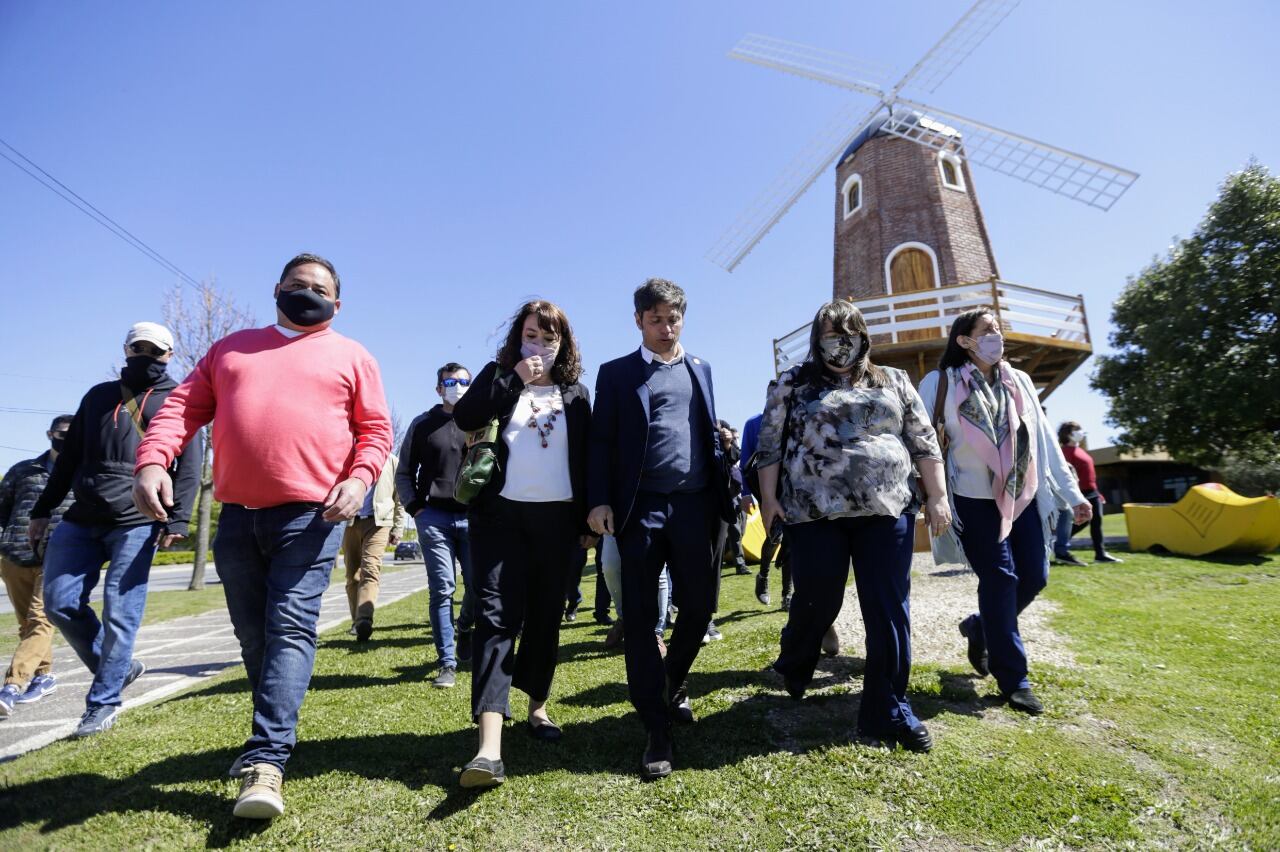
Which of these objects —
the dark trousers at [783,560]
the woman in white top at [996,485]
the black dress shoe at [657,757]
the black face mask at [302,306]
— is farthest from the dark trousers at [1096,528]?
the black face mask at [302,306]

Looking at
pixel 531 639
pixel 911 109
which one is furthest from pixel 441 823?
pixel 911 109

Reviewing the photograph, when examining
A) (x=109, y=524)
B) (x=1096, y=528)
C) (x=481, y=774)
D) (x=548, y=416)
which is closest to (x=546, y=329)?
(x=548, y=416)

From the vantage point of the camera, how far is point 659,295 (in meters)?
3.26

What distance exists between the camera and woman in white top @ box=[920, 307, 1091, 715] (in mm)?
3521

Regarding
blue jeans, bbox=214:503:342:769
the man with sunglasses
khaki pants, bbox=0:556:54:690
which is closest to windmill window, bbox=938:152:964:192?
the man with sunglasses

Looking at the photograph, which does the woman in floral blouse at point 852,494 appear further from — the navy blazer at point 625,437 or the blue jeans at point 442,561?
the blue jeans at point 442,561

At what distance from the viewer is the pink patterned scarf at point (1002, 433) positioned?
3.59 metres

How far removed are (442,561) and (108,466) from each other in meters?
2.04

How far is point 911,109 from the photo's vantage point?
22219mm

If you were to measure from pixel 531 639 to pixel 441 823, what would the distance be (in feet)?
2.84

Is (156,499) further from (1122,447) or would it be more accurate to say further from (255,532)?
(1122,447)

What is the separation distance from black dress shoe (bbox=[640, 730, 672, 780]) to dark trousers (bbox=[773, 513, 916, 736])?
0.87 metres

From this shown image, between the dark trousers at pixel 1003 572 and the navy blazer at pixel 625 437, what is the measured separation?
1417 mm

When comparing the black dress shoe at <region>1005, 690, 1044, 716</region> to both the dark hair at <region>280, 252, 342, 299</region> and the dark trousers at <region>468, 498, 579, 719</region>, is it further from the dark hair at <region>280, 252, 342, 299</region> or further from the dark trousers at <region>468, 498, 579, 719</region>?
the dark hair at <region>280, 252, 342, 299</region>
